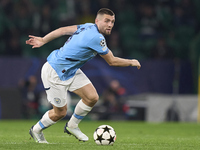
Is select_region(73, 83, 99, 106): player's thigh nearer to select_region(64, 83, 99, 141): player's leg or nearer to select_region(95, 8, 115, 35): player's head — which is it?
select_region(64, 83, 99, 141): player's leg

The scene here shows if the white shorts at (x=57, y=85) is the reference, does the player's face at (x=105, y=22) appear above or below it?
above

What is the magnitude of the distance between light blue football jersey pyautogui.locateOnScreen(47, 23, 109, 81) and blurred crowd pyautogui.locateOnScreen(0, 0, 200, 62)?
900 centimetres

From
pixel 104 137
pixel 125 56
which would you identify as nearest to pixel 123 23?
pixel 125 56

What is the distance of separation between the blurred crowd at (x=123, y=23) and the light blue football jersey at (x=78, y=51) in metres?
9.00

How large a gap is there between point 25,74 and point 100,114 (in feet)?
8.23

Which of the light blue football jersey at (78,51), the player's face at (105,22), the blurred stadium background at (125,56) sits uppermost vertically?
the player's face at (105,22)

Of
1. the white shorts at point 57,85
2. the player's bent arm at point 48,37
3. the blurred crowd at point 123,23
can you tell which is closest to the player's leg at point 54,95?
the white shorts at point 57,85

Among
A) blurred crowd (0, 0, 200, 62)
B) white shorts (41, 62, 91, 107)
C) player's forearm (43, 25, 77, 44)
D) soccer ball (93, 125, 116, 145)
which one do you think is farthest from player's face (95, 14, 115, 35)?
blurred crowd (0, 0, 200, 62)

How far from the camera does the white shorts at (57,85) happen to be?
7020 mm

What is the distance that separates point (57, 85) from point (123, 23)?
34.1 feet

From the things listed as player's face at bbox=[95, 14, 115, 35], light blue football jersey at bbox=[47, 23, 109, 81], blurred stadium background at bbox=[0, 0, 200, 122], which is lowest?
blurred stadium background at bbox=[0, 0, 200, 122]

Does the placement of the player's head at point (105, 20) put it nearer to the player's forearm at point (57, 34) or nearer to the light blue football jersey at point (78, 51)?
the light blue football jersey at point (78, 51)

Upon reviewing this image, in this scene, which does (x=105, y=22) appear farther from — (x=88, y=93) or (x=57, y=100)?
(x=57, y=100)

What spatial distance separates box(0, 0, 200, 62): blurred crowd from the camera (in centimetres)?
1627
